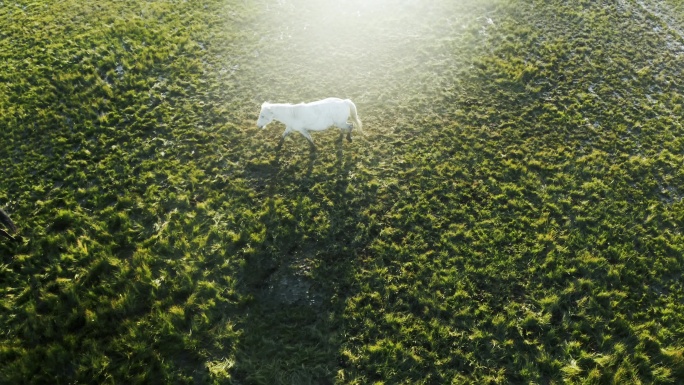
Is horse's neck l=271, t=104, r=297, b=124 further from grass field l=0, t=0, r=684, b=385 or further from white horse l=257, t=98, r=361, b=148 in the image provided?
grass field l=0, t=0, r=684, b=385

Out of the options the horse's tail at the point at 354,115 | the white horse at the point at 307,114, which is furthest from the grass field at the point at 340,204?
the white horse at the point at 307,114

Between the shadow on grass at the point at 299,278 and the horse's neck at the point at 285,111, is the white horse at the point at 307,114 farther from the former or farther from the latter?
the shadow on grass at the point at 299,278

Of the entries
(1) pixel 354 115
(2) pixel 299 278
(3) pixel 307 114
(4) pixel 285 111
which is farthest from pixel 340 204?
(4) pixel 285 111

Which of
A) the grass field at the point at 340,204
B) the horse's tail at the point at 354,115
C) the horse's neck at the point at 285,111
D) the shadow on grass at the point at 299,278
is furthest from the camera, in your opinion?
the horse's tail at the point at 354,115

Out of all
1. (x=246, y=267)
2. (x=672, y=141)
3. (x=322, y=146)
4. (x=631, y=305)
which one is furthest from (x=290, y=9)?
(x=631, y=305)

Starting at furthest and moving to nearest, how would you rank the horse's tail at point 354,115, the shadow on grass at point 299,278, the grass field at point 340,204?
1. the horse's tail at point 354,115
2. the grass field at point 340,204
3. the shadow on grass at point 299,278
